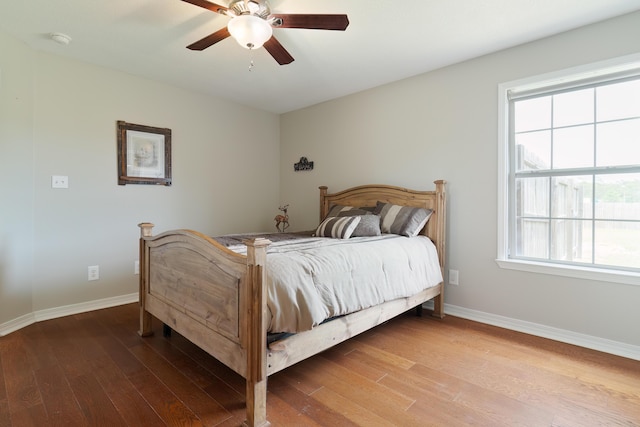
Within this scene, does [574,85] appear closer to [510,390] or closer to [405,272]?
[405,272]

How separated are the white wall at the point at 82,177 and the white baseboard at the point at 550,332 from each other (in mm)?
2933

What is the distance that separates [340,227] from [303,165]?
5.70 ft

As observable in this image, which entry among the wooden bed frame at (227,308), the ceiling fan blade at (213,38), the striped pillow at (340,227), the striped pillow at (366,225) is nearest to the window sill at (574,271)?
the wooden bed frame at (227,308)

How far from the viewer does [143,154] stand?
10.9 feet

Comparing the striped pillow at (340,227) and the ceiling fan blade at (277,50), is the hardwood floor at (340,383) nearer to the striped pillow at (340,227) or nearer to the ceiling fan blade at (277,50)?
the striped pillow at (340,227)

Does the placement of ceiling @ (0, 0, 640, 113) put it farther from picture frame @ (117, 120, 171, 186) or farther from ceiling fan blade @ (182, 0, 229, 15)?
picture frame @ (117, 120, 171, 186)

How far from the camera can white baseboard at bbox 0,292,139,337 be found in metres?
2.55

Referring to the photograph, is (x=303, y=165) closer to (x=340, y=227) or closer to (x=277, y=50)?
(x=340, y=227)

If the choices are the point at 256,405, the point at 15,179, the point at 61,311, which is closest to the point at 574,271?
the point at 256,405

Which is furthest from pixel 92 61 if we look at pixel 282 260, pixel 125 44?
pixel 282 260

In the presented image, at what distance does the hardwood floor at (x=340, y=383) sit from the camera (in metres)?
1.53

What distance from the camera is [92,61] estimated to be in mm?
2963

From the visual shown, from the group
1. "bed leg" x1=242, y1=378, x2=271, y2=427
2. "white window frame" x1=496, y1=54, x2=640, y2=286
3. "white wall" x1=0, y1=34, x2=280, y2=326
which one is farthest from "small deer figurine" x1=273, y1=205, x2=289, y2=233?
"bed leg" x1=242, y1=378, x2=271, y2=427

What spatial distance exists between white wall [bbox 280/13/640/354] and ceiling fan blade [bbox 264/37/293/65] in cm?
149
